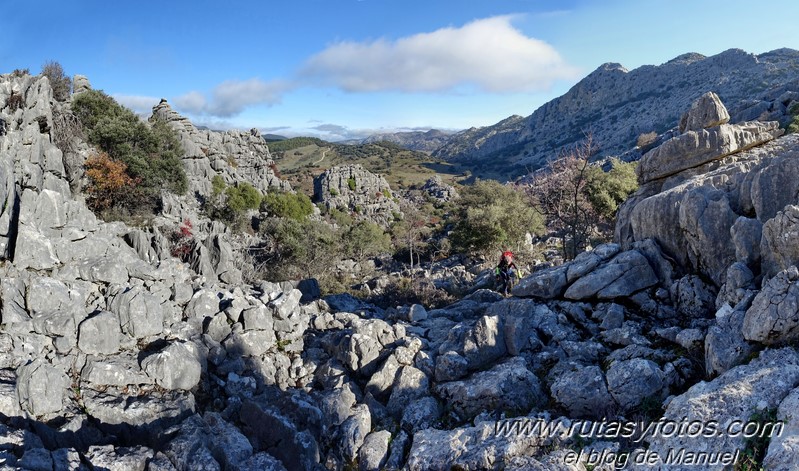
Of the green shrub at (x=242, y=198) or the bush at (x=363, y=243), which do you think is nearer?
the green shrub at (x=242, y=198)

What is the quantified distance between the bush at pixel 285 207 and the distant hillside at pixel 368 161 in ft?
181

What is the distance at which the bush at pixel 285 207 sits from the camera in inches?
1501

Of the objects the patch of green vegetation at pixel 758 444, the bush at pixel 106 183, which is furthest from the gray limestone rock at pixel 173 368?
the bush at pixel 106 183

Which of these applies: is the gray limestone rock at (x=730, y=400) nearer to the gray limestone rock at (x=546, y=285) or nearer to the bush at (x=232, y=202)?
the gray limestone rock at (x=546, y=285)

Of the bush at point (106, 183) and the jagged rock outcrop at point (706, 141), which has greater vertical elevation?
the bush at point (106, 183)

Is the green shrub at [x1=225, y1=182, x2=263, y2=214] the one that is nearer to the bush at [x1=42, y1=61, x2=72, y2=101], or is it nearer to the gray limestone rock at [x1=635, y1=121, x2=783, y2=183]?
the bush at [x1=42, y1=61, x2=72, y2=101]

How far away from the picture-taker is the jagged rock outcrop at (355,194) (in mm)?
54969

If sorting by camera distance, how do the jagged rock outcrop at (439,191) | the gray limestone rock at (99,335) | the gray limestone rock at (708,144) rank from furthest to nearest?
the jagged rock outcrop at (439,191)
the gray limestone rock at (708,144)
the gray limestone rock at (99,335)

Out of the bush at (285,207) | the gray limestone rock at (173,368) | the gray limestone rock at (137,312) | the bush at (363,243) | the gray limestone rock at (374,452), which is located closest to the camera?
the gray limestone rock at (374,452)

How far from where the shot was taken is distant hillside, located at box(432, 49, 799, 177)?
4136 inches

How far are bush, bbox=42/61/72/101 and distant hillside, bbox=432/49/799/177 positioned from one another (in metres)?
69.2

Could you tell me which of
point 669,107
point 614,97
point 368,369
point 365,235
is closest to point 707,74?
point 669,107

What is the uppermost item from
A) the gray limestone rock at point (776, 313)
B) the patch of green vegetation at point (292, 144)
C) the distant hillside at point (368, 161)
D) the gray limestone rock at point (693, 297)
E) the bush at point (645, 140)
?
the patch of green vegetation at point (292, 144)

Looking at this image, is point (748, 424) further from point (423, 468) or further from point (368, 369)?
point (368, 369)
